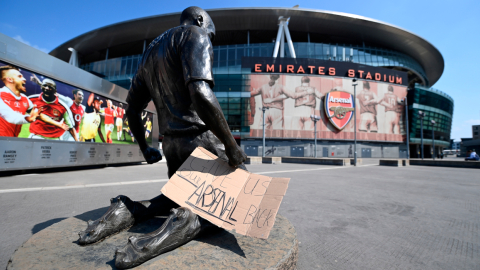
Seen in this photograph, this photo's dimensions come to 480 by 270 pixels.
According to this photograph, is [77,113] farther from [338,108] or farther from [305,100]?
[338,108]

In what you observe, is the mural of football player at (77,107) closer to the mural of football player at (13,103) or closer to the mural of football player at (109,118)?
the mural of football player at (109,118)

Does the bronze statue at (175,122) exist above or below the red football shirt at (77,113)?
below

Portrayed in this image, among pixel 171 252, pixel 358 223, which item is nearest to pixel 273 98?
pixel 358 223

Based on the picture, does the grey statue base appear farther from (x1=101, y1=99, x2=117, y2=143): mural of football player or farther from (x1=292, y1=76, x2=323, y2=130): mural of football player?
(x1=292, y1=76, x2=323, y2=130): mural of football player

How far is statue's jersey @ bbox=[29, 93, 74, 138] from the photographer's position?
7.65 metres

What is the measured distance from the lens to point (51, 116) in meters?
8.17

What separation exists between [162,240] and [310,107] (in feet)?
113

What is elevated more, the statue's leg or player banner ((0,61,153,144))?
player banner ((0,61,153,144))

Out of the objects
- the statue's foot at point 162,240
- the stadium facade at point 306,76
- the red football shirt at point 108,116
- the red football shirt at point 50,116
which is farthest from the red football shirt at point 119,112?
the stadium facade at point 306,76

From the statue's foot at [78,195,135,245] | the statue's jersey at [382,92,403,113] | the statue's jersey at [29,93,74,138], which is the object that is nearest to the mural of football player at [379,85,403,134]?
the statue's jersey at [382,92,403,113]

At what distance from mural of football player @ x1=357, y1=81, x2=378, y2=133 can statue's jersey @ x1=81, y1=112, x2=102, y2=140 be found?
3545 centimetres

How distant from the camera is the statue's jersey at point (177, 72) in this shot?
1490 millimetres

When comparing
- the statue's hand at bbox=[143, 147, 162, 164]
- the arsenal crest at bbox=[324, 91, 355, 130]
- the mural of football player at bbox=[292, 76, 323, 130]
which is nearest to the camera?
the statue's hand at bbox=[143, 147, 162, 164]

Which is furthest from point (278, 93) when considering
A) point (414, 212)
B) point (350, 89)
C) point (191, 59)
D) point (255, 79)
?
point (191, 59)
